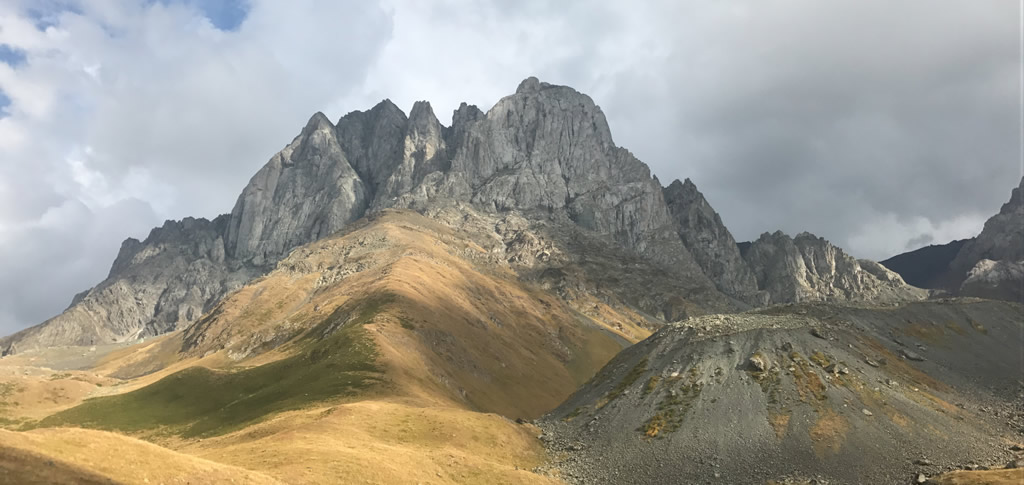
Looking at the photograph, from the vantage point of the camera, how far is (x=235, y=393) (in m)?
107

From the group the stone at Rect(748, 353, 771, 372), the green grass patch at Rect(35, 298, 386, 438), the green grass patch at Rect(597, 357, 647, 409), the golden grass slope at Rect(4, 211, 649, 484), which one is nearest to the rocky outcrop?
the stone at Rect(748, 353, 771, 372)

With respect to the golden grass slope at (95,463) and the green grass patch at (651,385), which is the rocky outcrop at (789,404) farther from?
the golden grass slope at (95,463)

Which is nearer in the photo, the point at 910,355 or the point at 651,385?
the point at 651,385

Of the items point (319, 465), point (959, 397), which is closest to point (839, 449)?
point (959, 397)

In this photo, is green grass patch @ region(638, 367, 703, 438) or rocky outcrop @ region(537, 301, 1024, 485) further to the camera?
green grass patch @ region(638, 367, 703, 438)

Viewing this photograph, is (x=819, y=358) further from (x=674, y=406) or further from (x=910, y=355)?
(x=910, y=355)

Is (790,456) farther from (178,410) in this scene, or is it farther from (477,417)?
(178,410)

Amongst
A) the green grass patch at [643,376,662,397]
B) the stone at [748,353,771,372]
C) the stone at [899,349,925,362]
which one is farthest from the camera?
the stone at [899,349,925,362]

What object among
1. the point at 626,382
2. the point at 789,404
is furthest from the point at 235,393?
the point at 789,404

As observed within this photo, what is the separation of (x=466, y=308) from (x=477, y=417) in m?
98.9

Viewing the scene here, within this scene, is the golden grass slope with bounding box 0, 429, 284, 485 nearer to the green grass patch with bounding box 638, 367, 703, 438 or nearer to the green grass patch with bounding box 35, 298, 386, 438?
the green grass patch with bounding box 638, 367, 703, 438

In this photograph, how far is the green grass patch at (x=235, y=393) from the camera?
91188 mm

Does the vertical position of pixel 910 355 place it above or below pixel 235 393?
above

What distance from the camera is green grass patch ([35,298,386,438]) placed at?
9119 cm
